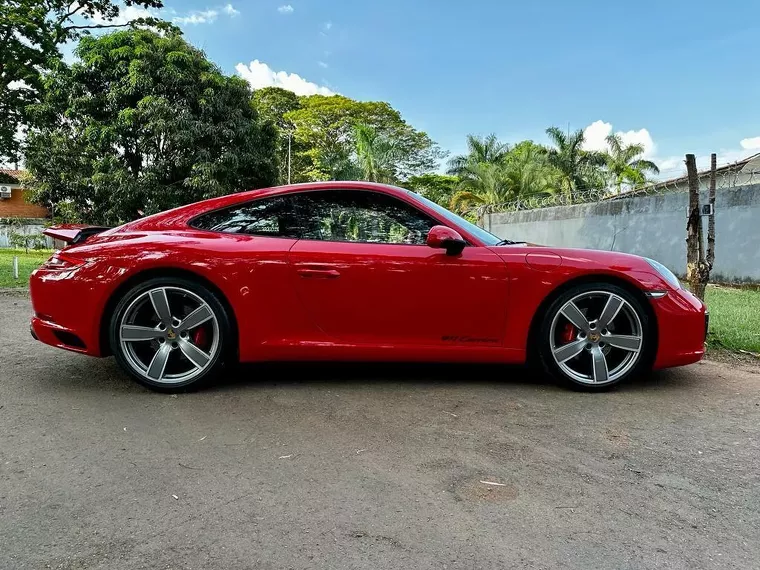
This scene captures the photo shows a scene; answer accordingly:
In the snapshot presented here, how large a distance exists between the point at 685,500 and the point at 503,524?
73cm

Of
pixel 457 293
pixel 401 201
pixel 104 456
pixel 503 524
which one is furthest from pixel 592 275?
pixel 104 456

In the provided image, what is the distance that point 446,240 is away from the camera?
328 centimetres

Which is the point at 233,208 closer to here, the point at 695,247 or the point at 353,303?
the point at 353,303

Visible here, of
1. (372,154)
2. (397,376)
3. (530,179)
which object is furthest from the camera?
(372,154)

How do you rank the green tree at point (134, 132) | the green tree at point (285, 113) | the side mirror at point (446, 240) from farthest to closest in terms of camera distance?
the green tree at point (285, 113)
the green tree at point (134, 132)
the side mirror at point (446, 240)

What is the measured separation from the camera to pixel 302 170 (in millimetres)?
34812

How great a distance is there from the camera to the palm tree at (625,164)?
30.3 m

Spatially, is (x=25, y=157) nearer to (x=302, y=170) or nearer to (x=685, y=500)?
(x=302, y=170)

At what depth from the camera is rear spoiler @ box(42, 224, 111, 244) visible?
3666 millimetres

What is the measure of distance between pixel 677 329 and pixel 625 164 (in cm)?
3057

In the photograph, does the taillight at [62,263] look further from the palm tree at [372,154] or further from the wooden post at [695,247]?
the palm tree at [372,154]

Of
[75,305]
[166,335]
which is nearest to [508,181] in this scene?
[166,335]

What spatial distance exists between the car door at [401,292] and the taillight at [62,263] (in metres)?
1.32

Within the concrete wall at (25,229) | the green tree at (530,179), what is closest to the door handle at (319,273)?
the green tree at (530,179)
